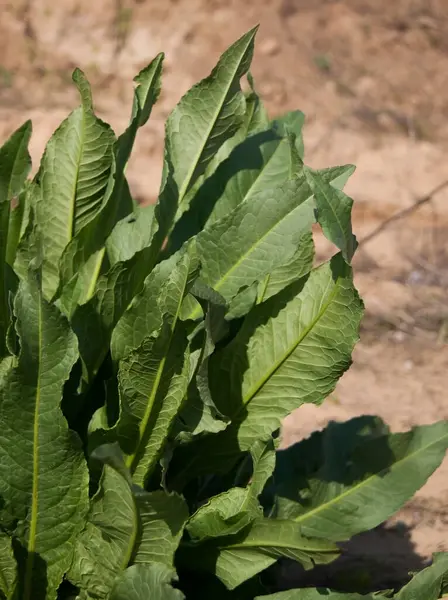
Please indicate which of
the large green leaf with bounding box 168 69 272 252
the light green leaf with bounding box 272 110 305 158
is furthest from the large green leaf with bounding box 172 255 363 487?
the light green leaf with bounding box 272 110 305 158

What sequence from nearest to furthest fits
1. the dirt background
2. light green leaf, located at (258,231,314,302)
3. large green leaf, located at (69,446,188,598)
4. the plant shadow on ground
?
large green leaf, located at (69,446,188,598)
light green leaf, located at (258,231,314,302)
the plant shadow on ground
the dirt background

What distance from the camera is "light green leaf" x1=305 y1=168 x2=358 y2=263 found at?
43.4 inches

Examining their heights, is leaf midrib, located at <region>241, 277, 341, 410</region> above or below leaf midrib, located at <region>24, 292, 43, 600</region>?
above

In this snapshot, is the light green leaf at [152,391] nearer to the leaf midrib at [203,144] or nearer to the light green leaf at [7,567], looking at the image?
the light green leaf at [7,567]

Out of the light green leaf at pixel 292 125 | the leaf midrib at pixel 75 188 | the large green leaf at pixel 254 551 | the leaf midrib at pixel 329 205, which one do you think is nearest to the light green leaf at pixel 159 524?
the large green leaf at pixel 254 551

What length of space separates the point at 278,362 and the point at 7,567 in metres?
0.54

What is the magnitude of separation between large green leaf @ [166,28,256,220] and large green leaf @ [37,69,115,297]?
0.12 m

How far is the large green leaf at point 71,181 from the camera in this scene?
53.6 inches

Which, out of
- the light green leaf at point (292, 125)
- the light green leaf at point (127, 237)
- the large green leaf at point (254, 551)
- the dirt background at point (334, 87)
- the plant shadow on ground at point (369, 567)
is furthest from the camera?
the dirt background at point (334, 87)

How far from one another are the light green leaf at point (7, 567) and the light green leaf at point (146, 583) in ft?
0.66

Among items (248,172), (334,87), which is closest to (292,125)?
(248,172)

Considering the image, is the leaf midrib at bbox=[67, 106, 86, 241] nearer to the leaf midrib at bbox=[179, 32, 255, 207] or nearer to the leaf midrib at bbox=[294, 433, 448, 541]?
the leaf midrib at bbox=[179, 32, 255, 207]

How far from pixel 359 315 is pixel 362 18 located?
20.9ft

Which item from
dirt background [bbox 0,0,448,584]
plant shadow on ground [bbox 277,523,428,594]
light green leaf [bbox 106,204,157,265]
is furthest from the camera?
dirt background [bbox 0,0,448,584]
